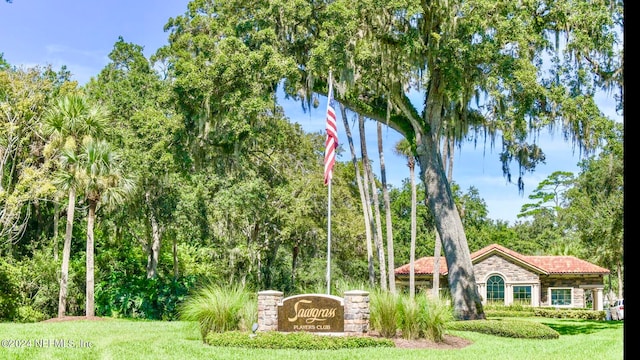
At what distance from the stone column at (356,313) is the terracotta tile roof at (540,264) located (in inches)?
888

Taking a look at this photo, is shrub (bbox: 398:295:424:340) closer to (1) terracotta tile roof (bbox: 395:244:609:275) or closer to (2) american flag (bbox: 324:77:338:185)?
(2) american flag (bbox: 324:77:338:185)

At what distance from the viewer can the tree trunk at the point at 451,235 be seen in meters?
19.2

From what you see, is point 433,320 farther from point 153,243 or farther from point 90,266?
point 153,243

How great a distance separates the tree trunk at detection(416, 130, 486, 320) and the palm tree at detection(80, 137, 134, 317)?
12.1m

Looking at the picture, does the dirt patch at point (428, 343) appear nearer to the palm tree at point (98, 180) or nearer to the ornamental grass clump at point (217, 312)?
the ornamental grass clump at point (217, 312)

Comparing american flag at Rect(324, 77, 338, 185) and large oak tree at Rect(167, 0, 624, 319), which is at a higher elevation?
large oak tree at Rect(167, 0, 624, 319)

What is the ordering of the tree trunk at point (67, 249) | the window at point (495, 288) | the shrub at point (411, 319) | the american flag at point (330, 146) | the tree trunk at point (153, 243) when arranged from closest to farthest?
the shrub at point (411, 319) < the american flag at point (330, 146) < the tree trunk at point (67, 249) < the tree trunk at point (153, 243) < the window at point (495, 288)

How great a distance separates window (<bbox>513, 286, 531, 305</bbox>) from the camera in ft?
117

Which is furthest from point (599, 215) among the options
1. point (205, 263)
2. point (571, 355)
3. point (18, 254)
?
point (18, 254)

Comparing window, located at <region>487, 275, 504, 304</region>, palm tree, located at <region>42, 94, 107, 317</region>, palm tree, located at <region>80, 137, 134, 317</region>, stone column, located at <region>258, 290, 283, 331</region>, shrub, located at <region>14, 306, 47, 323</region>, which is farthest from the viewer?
window, located at <region>487, 275, 504, 304</region>

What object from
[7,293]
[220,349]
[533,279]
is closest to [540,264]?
[533,279]

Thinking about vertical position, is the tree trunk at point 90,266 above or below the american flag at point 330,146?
below

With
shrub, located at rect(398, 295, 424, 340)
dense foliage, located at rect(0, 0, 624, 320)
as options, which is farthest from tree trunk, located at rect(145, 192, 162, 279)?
shrub, located at rect(398, 295, 424, 340)

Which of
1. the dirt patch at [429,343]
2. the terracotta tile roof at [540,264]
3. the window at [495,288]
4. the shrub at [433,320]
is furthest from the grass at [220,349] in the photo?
the window at [495,288]
